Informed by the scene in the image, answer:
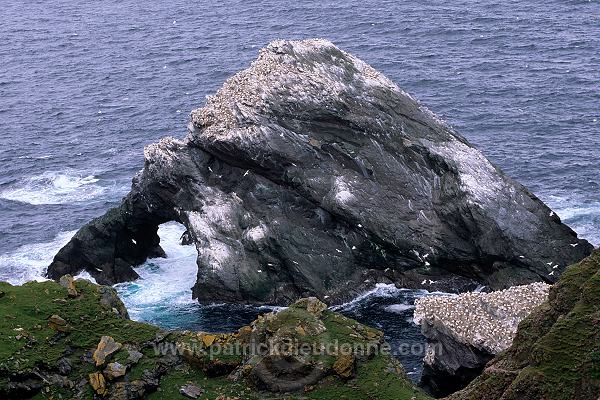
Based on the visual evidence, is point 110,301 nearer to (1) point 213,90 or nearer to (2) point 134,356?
(2) point 134,356

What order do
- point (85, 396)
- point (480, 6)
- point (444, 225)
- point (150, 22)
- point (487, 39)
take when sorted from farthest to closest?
point (150, 22), point (480, 6), point (487, 39), point (444, 225), point (85, 396)

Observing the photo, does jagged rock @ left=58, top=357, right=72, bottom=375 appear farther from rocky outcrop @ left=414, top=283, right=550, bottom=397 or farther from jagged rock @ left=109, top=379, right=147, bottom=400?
rocky outcrop @ left=414, top=283, right=550, bottom=397

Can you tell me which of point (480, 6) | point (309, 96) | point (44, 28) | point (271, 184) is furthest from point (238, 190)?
point (44, 28)

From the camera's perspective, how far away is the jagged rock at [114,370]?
46.4 metres

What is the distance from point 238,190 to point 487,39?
5762 cm

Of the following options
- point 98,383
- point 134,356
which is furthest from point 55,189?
point 98,383

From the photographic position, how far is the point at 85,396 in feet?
150

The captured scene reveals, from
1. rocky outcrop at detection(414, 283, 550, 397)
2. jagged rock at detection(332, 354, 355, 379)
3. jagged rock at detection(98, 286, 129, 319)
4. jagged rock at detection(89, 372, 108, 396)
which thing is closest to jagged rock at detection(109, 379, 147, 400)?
jagged rock at detection(89, 372, 108, 396)

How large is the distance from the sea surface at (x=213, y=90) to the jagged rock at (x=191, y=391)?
1911 cm

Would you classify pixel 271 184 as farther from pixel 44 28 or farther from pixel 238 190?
pixel 44 28

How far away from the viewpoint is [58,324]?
49000 mm

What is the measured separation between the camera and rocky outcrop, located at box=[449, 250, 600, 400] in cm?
3456

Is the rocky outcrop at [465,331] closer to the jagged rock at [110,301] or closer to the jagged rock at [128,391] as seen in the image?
the jagged rock at [110,301]

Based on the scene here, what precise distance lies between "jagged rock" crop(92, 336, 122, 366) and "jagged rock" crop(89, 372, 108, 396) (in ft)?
2.67
